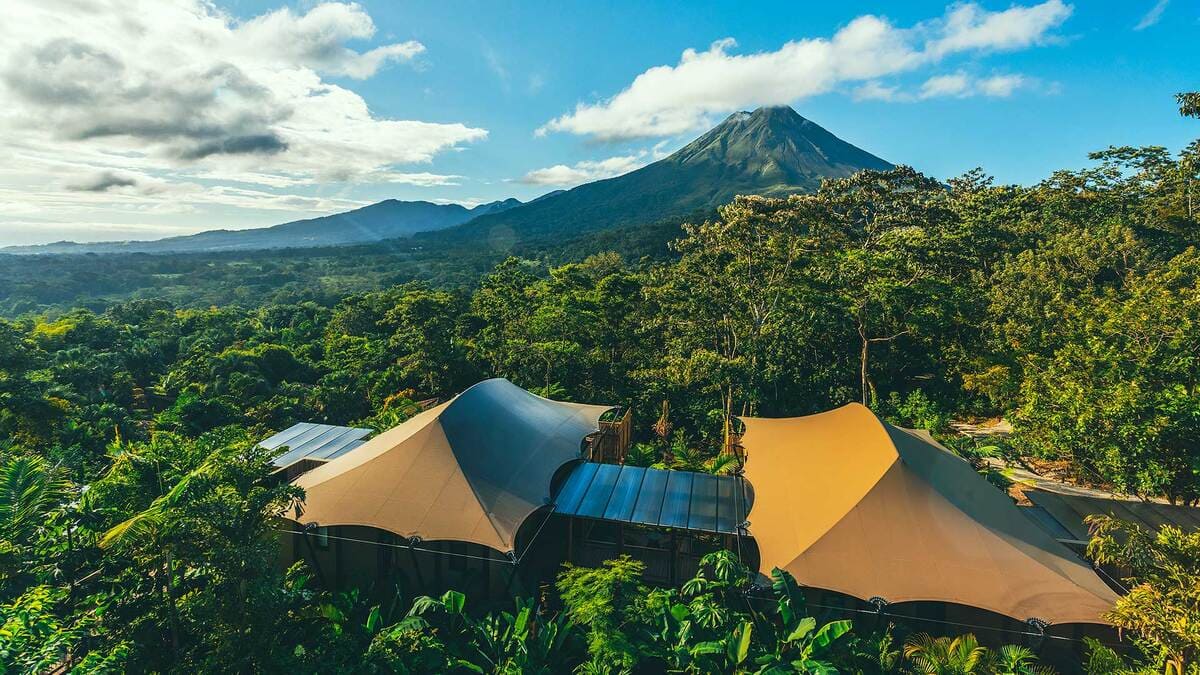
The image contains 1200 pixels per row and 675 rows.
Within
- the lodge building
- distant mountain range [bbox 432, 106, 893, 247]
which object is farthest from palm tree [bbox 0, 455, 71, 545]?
distant mountain range [bbox 432, 106, 893, 247]

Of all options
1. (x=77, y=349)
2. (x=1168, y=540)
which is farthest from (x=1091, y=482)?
(x=77, y=349)

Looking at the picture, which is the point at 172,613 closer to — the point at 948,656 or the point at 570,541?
the point at 570,541

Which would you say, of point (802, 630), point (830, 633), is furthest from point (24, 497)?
point (830, 633)

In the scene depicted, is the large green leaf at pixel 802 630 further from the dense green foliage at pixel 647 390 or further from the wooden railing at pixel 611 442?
→ the wooden railing at pixel 611 442

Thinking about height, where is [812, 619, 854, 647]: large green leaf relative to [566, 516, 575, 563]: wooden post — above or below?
above

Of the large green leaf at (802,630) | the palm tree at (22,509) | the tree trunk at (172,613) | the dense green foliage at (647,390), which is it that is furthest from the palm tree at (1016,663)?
the palm tree at (22,509)

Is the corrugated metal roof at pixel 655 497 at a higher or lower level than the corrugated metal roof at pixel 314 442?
higher

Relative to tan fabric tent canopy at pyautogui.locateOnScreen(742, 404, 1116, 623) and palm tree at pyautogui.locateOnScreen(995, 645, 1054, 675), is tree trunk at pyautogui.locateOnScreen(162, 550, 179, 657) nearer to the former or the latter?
tan fabric tent canopy at pyautogui.locateOnScreen(742, 404, 1116, 623)
